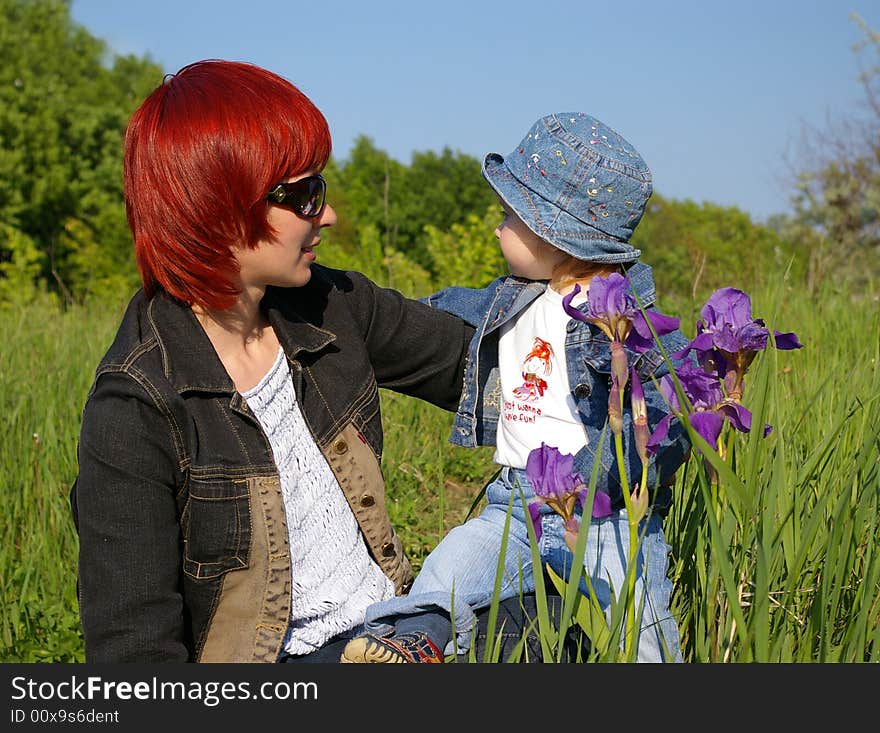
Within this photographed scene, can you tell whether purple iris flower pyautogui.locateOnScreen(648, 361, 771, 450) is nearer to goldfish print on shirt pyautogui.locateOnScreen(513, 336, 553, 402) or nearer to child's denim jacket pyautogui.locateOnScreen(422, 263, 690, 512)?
Answer: child's denim jacket pyautogui.locateOnScreen(422, 263, 690, 512)

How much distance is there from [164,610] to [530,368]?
2.94 ft

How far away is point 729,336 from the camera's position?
136 cm

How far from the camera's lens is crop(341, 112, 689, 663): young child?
1.87 meters

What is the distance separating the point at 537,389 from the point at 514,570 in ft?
1.30

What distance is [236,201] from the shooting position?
6.39ft

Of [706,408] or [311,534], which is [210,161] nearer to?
[311,534]

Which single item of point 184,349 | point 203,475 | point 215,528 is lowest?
point 215,528

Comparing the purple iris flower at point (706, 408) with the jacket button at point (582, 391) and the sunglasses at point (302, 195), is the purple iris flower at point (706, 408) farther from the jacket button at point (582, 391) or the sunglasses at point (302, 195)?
the sunglasses at point (302, 195)

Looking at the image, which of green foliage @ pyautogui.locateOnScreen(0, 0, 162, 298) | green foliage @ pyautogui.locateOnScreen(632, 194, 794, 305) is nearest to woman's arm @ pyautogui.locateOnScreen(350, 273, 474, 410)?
green foliage @ pyautogui.locateOnScreen(632, 194, 794, 305)

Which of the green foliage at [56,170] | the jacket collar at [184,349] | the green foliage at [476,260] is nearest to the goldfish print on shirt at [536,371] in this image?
the jacket collar at [184,349]

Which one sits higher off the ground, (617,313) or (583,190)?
(583,190)

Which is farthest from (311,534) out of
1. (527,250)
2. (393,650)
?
(527,250)

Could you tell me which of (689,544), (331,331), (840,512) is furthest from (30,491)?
(840,512)

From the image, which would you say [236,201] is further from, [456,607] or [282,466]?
[456,607]
